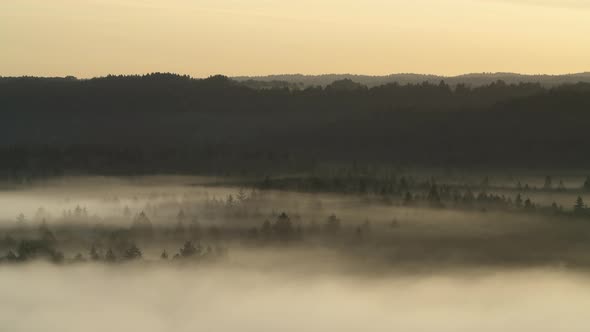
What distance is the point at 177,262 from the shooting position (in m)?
142

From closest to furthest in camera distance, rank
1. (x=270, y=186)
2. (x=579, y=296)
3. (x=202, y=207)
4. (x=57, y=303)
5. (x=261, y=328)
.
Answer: (x=261, y=328), (x=579, y=296), (x=57, y=303), (x=202, y=207), (x=270, y=186)

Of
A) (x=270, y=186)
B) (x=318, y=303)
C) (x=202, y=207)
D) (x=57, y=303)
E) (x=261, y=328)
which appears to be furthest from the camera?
(x=270, y=186)

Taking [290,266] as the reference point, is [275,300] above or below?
below

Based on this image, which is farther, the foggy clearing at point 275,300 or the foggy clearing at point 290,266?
the foggy clearing at point 290,266

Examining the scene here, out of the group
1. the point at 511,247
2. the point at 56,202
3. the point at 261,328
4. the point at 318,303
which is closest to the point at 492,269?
the point at 511,247

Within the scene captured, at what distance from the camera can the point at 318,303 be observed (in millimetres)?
156125

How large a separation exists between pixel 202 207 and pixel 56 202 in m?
28.8

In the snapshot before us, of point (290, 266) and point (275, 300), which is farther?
point (275, 300)

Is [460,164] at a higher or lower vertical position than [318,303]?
higher

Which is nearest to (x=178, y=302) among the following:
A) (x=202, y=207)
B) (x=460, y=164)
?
(x=202, y=207)

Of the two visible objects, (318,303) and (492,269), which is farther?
(492,269)

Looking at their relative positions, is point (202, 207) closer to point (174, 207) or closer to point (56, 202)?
point (174, 207)

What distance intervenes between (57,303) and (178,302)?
19.4m

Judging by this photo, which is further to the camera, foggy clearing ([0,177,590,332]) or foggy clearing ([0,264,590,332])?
foggy clearing ([0,177,590,332])
